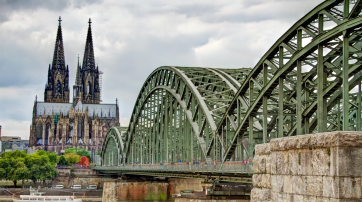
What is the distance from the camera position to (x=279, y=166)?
639 inches

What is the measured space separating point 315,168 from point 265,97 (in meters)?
17.0

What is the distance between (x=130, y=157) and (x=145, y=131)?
12666 mm

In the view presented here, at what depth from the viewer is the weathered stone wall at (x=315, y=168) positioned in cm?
1366

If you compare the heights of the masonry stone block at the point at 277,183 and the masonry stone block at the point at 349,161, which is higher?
the masonry stone block at the point at 349,161

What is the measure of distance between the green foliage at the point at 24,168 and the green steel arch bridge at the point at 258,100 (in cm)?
4361

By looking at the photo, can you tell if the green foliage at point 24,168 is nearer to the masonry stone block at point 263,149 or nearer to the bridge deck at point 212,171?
the bridge deck at point 212,171

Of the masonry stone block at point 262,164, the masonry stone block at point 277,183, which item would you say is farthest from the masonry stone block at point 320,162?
the masonry stone block at point 262,164

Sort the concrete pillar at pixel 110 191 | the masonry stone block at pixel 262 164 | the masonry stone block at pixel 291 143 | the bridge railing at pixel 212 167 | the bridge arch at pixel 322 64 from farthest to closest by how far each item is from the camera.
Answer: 1. the concrete pillar at pixel 110 191
2. the bridge railing at pixel 212 167
3. the bridge arch at pixel 322 64
4. the masonry stone block at pixel 262 164
5. the masonry stone block at pixel 291 143

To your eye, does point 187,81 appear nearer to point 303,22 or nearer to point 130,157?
point 303,22

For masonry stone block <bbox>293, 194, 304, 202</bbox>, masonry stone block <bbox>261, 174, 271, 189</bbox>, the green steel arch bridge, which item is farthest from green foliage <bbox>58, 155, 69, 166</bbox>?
masonry stone block <bbox>293, 194, 304, 202</bbox>

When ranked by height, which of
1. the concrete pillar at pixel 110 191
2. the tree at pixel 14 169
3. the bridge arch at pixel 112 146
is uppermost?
the bridge arch at pixel 112 146

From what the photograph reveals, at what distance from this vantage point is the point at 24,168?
134m

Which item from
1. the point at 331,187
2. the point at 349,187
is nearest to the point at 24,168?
→ the point at 331,187

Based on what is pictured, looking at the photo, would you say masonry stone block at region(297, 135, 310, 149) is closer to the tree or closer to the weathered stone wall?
the weathered stone wall
